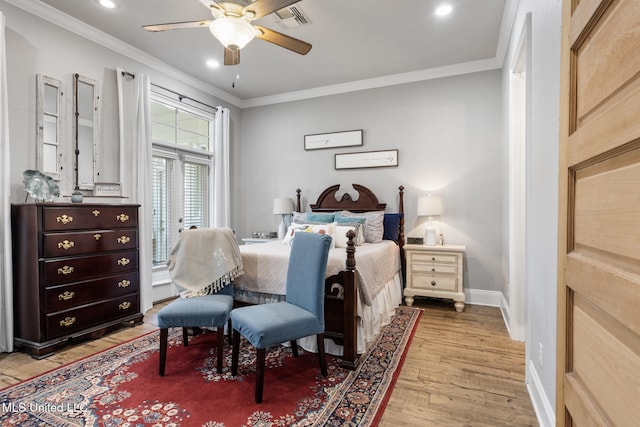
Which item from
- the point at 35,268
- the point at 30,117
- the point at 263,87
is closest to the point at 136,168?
the point at 30,117

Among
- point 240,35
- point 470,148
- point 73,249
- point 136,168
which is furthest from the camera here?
point 470,148

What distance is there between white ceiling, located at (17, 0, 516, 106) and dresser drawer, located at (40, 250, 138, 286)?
89.3 inches

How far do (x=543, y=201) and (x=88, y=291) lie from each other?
3.60m

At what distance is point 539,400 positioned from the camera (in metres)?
1.84

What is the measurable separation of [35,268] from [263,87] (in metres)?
3.61

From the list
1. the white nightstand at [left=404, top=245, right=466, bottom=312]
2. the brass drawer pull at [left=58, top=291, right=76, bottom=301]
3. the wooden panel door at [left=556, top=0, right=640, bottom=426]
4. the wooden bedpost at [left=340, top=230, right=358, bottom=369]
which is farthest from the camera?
the white nightstand at [left=404, top=245, right=466, bottom=312]

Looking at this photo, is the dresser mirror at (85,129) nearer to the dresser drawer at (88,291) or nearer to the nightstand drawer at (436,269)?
the dresser drawer at (88,291)

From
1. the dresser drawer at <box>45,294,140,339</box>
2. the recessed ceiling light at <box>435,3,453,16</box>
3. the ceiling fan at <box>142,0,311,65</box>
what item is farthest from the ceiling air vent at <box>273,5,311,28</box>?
the dresser drawer at <box>45,294,140,339</box>

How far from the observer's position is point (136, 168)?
3.79m

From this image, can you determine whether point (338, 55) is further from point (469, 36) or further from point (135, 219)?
point (135, 219)

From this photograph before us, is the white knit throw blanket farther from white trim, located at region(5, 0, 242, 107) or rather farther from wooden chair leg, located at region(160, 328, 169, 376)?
white trim, located at region(5, 0, 242, 107)

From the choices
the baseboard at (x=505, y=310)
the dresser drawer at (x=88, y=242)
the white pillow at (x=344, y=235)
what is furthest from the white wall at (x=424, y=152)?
the dresser drawer at (x=88, y=242)

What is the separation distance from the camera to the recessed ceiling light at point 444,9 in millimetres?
2994

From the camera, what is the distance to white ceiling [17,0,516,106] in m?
3.01
